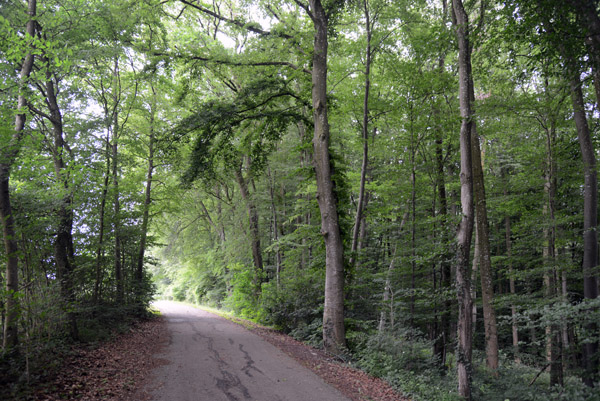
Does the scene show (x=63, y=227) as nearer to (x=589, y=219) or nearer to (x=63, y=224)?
(x=63, y=224)

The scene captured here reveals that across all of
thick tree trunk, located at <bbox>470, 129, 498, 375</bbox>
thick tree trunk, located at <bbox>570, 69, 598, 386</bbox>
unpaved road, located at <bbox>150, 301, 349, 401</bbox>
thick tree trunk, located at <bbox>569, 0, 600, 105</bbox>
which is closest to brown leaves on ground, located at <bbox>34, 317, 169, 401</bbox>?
unpaved road, located at <bbox>150, 301, 349, 401</bbox>

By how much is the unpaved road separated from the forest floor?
285mm

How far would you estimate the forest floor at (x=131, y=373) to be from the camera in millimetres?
5457

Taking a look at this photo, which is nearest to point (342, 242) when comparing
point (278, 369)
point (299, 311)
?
point (299, 311)

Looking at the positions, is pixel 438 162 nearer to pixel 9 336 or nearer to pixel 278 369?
pixel 278 369

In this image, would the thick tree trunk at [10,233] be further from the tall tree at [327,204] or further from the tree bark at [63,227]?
the tall tree at [327,204]

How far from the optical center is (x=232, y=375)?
6746 millimetres

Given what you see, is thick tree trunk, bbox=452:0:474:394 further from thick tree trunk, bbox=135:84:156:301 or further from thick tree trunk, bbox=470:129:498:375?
thick tree trunk, bbox=135:84:156:301

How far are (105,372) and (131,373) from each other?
46 centimetres

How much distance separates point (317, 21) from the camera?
10.3 meters

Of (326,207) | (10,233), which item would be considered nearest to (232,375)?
(10,233)

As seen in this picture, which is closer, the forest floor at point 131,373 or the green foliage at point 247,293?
the forest floor at point 131,373

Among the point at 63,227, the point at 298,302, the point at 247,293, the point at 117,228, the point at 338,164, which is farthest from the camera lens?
the point at 247,293

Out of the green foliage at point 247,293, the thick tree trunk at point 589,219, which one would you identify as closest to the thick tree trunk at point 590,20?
the thick tree trunk at point 589,219
